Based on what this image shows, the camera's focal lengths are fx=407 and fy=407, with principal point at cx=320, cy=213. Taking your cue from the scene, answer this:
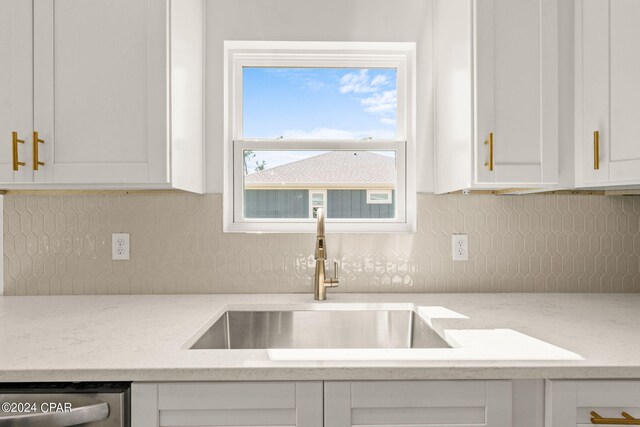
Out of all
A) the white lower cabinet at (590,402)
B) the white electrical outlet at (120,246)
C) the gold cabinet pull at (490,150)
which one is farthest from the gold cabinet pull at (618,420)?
Answer: the white electrical outlet at (120,246)

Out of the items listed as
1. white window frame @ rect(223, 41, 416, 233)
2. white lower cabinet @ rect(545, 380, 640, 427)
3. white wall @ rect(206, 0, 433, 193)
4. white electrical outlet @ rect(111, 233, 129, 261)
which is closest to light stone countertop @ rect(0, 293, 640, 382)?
white lower cabinet @ rect(545, 380, 640, 427)

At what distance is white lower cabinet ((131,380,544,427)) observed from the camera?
0.97 meters

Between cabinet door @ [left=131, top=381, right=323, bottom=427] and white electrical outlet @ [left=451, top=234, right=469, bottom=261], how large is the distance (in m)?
1.02

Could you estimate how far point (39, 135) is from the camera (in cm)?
138

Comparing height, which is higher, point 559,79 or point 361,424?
point 559,79

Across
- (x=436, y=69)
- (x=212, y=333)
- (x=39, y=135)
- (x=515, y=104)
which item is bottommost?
(x=212, y=333)

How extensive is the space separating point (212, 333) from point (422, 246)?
95 centimetres

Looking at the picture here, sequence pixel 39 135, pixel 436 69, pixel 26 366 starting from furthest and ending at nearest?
pixel 436 69
pixel 39 135
pixel 26 366

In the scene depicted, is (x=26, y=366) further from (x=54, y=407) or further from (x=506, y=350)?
(x=506, y=350)

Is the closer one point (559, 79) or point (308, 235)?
point (559, 79)

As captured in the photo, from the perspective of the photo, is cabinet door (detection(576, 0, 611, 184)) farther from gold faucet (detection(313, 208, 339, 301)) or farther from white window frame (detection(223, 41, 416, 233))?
gold faucet (detection(313, 208, 339, 301))

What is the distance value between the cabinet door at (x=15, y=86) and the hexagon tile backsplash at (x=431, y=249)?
430mm

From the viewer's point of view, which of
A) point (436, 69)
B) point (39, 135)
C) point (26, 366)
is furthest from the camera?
point (436, 69)

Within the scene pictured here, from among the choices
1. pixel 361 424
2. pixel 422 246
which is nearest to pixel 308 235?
pixel 422 246
